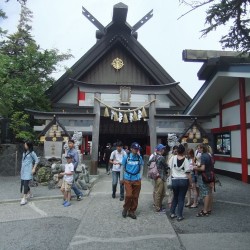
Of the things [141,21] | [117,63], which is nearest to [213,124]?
[117,63]

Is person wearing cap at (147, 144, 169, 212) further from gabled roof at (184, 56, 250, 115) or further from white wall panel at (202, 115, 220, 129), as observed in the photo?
white wall panel at (202, 115, 220, 129)

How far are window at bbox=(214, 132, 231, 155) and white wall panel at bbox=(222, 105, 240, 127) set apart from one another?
21.3 inches

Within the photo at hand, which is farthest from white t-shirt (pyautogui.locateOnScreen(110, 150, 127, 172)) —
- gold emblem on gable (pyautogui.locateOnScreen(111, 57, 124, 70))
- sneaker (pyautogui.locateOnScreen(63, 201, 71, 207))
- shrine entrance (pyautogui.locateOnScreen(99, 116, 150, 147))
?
shrine entrance (pyautogui.locateOnScreen(99, 116, 150, 147))

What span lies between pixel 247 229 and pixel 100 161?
17366mm

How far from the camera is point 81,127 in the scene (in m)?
14.8

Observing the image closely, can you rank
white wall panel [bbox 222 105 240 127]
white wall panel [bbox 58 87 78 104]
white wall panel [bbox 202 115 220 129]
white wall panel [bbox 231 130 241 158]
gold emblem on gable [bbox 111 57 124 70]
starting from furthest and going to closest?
1. white wall panel [bbox 58 87 78 104]
2. gold emblem on gable [bbox 111 57 124 70]
3. white wall panel [bbox 202 115 220 129]
4. white wall panel [bbox 222 105 240 127]
5. white wall panel [bbox 231 130 241 158]

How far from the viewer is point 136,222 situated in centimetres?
645

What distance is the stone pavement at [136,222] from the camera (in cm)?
515

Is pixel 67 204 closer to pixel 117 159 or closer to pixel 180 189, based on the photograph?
pixel 117 159

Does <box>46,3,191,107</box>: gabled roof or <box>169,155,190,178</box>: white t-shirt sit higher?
<box>46,3,191,107</box>: gabled roof

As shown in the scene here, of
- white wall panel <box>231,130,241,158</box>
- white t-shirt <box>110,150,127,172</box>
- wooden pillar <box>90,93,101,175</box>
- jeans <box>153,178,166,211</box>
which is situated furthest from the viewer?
wooden pillar <box>90,93,101,175</box>

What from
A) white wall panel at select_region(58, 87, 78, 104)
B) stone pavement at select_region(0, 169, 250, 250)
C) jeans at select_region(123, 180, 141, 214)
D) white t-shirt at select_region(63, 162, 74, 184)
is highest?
white wall panel at select_region(58, 87, 78, 104)

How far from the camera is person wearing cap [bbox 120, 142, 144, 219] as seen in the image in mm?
6824

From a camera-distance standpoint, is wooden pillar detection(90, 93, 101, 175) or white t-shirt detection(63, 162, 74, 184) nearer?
white t-shirt detection(63, 162, 74, 184)
